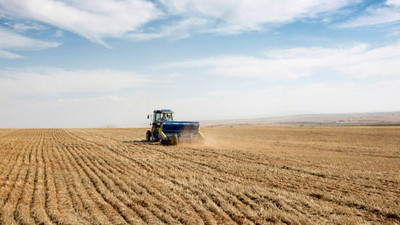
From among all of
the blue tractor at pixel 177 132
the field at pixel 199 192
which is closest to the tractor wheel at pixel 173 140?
the blue tractor at pixel 177 132

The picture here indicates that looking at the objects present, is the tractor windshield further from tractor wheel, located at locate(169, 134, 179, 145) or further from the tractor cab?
tractor wheel, located at locate(169, 134, 179, 145)

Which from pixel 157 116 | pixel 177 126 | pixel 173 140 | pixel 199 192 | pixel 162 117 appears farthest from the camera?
pixel 157 116

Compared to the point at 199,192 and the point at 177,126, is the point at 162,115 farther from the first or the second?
the point at 199,192

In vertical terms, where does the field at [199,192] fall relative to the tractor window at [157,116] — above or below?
below

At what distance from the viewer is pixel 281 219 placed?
6469 mm

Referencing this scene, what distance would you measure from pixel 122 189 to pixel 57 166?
570cm

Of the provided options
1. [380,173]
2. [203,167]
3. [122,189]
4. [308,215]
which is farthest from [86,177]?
[380,173]

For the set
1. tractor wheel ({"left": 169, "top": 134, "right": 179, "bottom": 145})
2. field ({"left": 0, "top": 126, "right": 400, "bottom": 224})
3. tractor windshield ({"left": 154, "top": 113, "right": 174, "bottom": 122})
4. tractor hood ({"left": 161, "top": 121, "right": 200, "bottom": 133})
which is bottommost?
field ({"left": 0, "top": 126, "right": 400, "bottom": 224})

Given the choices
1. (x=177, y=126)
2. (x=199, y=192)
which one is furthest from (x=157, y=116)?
(x=199, y=192)

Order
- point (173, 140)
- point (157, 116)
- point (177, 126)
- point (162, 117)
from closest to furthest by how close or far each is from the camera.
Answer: point (173, 140) → point (177, 126) → point (162, 117) → point (157, 116)

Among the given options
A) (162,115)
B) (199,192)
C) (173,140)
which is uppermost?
(162,115)

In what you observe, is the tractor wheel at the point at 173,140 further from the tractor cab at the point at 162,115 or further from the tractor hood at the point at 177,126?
the tractor cab at the point at 162,115

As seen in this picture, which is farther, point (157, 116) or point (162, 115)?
point (157, 116)

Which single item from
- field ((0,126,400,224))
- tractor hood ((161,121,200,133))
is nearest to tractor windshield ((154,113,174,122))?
tractor hood ((161,121,200,133))
